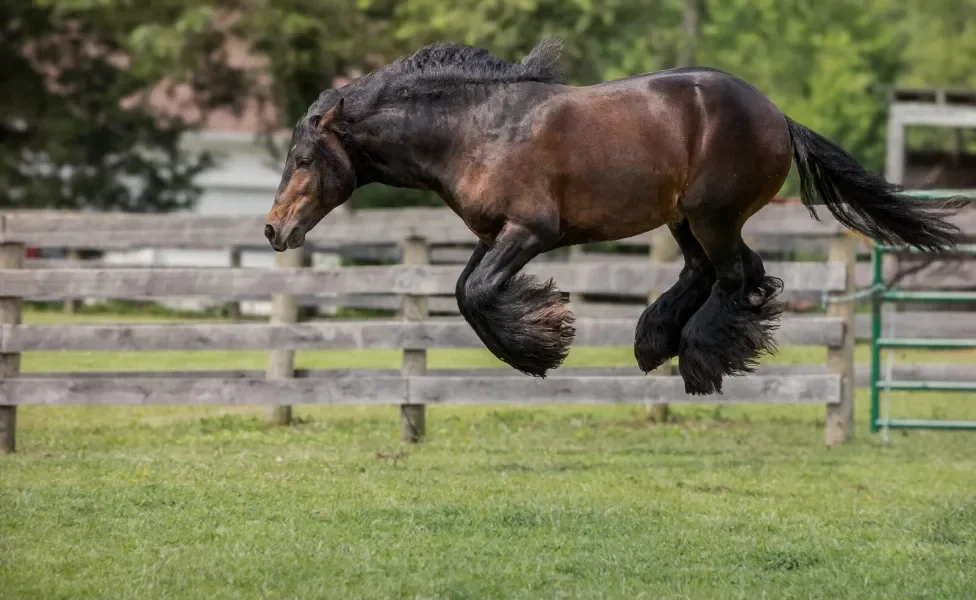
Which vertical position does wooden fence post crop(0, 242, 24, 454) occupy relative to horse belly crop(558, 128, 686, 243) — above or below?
below

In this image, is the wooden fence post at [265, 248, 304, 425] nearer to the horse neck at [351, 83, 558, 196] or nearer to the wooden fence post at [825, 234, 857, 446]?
the wooden fence post at [825, 234, 857, 446]

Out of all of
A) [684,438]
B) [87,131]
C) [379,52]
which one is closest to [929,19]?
[379,52]

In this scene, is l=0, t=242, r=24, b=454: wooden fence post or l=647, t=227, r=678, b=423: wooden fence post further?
l=647, t=227, r=678, b=423: wooden fence post

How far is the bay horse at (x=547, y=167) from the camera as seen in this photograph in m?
6.05

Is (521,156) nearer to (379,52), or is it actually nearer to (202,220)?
(202,220)

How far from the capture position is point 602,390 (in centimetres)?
962

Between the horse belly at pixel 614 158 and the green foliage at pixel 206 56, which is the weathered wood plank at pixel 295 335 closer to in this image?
the horse belly at pixel 614 158

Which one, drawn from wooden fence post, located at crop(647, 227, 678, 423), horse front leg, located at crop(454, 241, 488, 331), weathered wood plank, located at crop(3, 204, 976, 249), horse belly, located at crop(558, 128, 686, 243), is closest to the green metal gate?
weathered wood plank, located at crop(3, 204, 976, 249)

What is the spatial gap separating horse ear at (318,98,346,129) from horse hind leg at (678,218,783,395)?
68.0 inches

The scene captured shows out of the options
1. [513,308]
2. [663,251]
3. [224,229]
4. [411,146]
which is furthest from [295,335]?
[513,308]

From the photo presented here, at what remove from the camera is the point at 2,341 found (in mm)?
9352

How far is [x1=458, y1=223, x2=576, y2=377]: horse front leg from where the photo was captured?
19.6 ft

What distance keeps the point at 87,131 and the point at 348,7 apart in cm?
572

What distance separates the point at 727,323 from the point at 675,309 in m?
0.34
